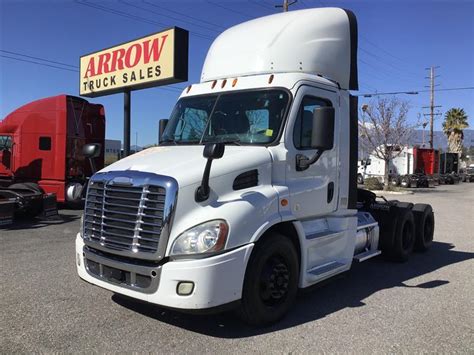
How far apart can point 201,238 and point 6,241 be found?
23.0 feet

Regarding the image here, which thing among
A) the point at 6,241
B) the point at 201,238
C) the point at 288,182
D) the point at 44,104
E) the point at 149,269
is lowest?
the point at 6,241

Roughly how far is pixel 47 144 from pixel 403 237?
11298 millimetres

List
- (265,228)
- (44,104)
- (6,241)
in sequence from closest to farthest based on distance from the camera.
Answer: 1. (265,228)
2. (6,241)
3. (44,104)

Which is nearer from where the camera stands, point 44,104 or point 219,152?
point 219,152

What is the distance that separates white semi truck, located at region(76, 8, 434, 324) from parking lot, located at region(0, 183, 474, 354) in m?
0.40

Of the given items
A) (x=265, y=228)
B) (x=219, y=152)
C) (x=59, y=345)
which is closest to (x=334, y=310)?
(x=265, y=228)

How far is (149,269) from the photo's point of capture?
4.21 metres

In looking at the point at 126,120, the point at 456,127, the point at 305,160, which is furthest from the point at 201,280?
the point at 456,127

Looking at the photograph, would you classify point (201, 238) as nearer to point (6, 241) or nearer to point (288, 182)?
point (288, 182)

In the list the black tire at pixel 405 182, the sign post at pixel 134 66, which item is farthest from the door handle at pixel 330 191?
the black tire at pixel 405 182

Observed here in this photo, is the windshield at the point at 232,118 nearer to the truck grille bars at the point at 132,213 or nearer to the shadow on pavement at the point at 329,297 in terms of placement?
the truck grille bars at the point at 132,213

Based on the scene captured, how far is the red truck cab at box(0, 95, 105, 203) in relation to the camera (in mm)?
14508

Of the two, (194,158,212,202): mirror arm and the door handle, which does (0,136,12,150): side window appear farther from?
(194,158,212,202): mirror arm

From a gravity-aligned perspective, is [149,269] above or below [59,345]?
above
